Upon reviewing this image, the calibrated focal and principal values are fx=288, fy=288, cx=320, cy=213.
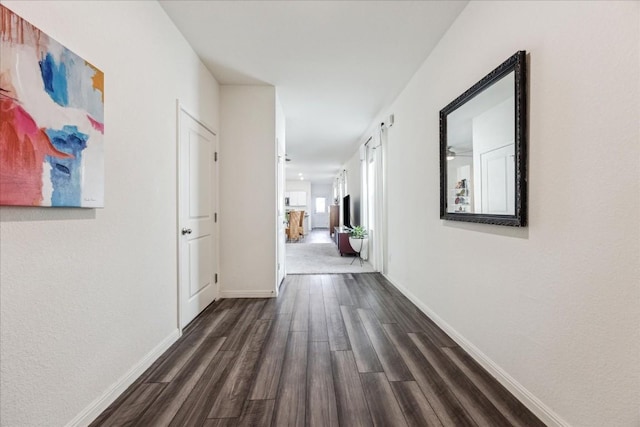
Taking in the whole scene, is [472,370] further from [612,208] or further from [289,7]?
[289,7]

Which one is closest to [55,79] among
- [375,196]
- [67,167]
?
[67,167]

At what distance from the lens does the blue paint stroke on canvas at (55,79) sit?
1208mm

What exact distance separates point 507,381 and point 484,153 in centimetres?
141

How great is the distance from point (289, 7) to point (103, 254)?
2097mm

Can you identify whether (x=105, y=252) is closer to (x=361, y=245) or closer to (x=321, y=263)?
(x=321, y=263)

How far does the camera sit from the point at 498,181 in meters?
1.79

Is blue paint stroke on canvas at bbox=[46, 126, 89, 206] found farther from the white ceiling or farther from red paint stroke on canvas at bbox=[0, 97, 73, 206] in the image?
the white ceiling

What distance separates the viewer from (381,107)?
430 cm

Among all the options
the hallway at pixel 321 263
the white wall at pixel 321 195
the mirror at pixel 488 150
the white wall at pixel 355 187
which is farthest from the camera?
the white wall at pixel 321 195

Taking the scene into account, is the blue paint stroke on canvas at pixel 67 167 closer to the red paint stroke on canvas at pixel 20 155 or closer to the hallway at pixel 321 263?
the red paint stroke on canvas at pixel 20 155

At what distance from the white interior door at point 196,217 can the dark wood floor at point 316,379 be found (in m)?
0.32

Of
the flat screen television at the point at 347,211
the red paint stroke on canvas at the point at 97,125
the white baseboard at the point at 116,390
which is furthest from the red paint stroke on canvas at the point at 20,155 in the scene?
the flat screen television at the point at 347,211

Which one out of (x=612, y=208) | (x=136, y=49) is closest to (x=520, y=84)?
(x=612, y=208)

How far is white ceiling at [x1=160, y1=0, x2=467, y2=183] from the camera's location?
7.16 ft
